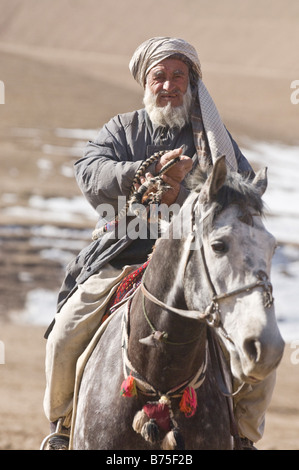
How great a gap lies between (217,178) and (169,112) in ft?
4.80

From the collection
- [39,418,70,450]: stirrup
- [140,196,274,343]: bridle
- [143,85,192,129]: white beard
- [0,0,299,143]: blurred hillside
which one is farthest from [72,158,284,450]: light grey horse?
[0,0,299,143]: blurred hillside

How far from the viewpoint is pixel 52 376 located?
15.1ft

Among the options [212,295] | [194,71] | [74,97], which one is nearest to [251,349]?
[212,295]

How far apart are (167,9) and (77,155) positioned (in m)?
49.9

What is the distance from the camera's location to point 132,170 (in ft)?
13.9

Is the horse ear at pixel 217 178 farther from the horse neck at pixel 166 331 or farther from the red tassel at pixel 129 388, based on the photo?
the red tassel at pixel 129 388

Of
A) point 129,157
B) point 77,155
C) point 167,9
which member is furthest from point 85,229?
point 167,9

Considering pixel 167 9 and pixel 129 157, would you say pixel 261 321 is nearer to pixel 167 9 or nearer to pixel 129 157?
pixel 129 157

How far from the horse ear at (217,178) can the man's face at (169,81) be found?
1494 millimetres

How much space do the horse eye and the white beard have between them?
5.41 feet

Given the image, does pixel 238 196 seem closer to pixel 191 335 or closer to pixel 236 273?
pixel 236 273

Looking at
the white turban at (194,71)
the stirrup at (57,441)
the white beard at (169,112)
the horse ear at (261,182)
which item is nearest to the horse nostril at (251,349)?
the horse ear at (261,182)

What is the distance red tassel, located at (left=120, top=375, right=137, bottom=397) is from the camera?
151 inches

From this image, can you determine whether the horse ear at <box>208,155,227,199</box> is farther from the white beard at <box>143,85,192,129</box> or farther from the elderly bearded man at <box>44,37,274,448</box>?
the white beard at <box>143,85,192,129</box>
